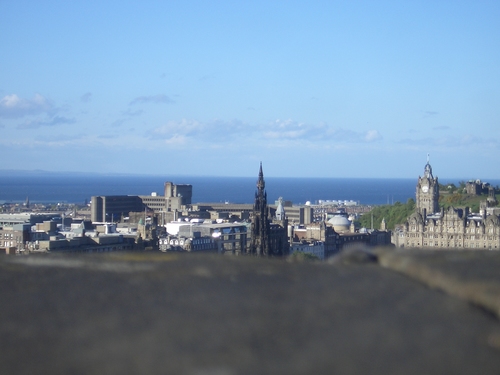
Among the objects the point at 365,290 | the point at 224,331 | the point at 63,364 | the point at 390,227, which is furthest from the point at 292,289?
the point at 390,227

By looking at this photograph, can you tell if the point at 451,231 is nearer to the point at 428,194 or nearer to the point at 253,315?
the point at 428,194

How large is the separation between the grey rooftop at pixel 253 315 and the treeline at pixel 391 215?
296 ft

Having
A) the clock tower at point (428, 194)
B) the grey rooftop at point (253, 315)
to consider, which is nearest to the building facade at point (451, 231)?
the clock tower at point (428, 194)

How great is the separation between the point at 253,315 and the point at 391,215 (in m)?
97.3

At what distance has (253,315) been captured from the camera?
279 centimetres

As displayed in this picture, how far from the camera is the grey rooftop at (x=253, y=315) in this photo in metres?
2.49

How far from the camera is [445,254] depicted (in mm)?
3504

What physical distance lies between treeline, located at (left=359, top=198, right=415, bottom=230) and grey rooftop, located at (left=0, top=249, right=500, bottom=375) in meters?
90.2

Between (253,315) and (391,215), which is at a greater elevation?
(253,315)

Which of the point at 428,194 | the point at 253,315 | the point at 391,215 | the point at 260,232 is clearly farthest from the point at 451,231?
the point at 253,315

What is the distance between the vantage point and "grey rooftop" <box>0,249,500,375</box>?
8.16ft

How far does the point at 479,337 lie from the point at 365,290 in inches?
17.8

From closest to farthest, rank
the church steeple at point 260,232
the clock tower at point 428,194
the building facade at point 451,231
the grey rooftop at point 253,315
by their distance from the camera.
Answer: the grey rooftop at point 253,315 → the church steeple at point 260,232 → the building facade at point 451,231 → the clock tower at point 428,194

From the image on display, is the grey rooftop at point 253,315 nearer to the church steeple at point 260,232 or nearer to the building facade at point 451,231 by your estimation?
the church steeple at point 260,232
